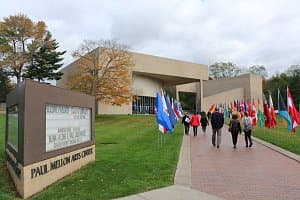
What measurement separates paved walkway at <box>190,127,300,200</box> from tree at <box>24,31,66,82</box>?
41648 millimetres

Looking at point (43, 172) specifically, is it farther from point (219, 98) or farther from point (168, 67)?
point (219, 98)

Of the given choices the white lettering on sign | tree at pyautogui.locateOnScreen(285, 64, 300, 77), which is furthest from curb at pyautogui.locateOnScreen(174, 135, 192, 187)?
tree at pyautogui.locateOnScreen(285, 64, 300, 77)

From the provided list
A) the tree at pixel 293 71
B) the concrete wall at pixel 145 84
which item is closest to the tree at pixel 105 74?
the concrete wall at pixel 145 84

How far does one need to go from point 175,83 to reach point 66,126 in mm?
68474

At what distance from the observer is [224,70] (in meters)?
101

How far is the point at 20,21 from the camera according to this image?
52.1 meters

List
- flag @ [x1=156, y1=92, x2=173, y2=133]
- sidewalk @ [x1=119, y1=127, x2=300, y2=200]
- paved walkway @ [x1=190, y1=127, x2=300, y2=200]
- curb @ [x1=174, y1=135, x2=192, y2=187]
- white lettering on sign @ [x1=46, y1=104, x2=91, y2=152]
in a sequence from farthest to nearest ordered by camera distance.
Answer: flag @ [x1=156, y1=92, x2=173, y2=133], white lettering on sign @ [x1=46, y1=104, x2=91, y2=152], curb @ [x1=174, y1=135, x2=192, y2=187], paved walkway @ [x1=190, y1=127, x2=300, y2=200], sidewalk @ [x1=119, y1=127, x2=300, y2=200]

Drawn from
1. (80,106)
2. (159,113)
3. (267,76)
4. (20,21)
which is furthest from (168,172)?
(267,76)

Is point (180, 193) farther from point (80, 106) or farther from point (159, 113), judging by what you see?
point (159, 113)

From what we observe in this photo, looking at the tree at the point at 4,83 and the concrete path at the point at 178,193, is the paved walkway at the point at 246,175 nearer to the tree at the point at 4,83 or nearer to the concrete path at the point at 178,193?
the concrete path at the point at 178,193

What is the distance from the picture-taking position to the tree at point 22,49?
49.6 m

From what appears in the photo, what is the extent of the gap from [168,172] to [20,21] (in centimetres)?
4919

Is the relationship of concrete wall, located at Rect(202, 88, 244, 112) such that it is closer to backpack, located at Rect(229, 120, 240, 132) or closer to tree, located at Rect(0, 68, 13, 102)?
tree, located at Rect(0, 68, 13, 102)

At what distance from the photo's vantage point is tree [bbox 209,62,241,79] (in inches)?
3967
